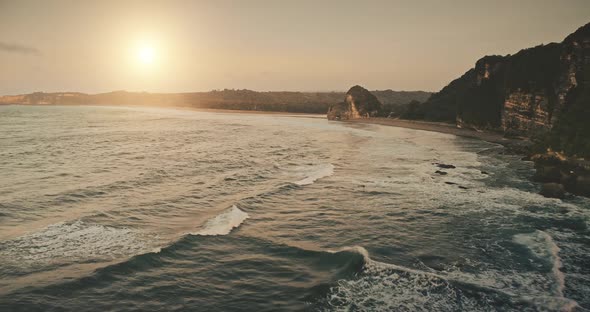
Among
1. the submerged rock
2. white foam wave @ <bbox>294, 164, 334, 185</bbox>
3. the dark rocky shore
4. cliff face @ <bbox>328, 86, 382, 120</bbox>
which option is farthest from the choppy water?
cliff face @ <bbox>328, 86, 382, 120</bbox>

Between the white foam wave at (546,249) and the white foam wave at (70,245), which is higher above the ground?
the white foam wave at (546,249)

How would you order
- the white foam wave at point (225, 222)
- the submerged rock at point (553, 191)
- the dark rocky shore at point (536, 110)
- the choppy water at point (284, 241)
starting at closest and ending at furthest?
1. the choppy water at point (284, 241)
2. the white foam wave at point (225, 222)
3. the submerged rock at point (553, 191)
4. the dark rocky shore at point (536, 110)

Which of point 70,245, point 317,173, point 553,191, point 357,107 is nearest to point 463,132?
point 553,191

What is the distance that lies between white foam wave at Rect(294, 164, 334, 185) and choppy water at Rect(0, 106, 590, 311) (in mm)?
363

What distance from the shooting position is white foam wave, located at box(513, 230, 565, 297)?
486 inches

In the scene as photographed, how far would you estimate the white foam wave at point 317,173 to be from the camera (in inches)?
1154

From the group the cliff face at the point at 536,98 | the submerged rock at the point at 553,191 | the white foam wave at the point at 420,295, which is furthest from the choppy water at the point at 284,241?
the cliff face at the point at 536,98

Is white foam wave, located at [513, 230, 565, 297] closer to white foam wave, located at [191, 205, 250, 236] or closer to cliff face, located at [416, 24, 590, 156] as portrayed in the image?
white foam wave, located at [191, 205, 250, 236]

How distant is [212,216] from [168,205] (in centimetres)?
382

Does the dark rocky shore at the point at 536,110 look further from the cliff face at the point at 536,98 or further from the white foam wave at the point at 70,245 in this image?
the white foam wave at the point at 70,245

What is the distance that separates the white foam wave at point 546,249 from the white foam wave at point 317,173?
1576cm

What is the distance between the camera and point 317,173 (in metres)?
32.8

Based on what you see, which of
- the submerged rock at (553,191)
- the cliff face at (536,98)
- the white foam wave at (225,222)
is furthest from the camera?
the cliff face at (536,98)

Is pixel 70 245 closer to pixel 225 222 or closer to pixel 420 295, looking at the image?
pixel 225 222
